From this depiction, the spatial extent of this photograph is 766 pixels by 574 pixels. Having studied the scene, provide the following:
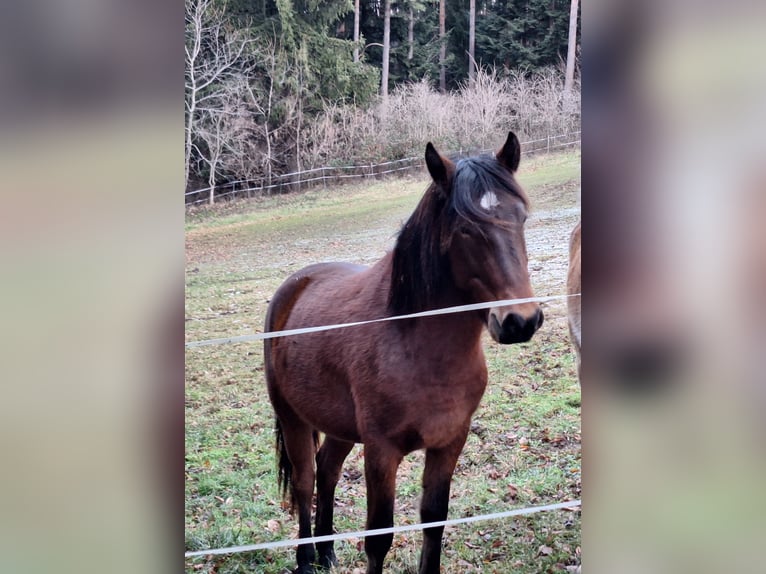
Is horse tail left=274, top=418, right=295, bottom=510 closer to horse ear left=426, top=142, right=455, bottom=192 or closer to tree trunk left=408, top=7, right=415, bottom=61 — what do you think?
horse ear left=426, top=142, right=455, bottom=192

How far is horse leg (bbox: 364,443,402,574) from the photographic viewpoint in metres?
2.54

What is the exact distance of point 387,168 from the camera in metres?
2.58

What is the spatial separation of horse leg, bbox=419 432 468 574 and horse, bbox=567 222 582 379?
615 mm

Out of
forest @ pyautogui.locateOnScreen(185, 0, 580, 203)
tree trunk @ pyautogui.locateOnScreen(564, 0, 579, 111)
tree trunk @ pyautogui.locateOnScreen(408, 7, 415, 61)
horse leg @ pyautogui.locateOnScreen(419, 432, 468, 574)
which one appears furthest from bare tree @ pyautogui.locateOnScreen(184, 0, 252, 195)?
horse leg @ pyautogui.locateOnScreen(419, 432, 468, 574)

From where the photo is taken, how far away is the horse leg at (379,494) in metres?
2.54

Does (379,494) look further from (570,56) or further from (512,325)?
(570,56)

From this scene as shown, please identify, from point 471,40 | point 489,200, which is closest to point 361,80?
point 471,40

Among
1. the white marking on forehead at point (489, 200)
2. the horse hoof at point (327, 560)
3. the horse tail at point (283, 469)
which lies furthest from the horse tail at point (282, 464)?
the white marking on forehead at point (489, 200)

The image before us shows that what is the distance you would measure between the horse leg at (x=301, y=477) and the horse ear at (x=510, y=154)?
4.13 ft

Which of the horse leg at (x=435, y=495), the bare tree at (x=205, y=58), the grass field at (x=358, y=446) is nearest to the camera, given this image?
the bare tree at (x=205, y=58)

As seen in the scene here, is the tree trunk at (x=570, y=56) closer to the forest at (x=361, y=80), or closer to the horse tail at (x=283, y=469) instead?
the forest at (x=361, y=80)

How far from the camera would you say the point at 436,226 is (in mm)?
2498
